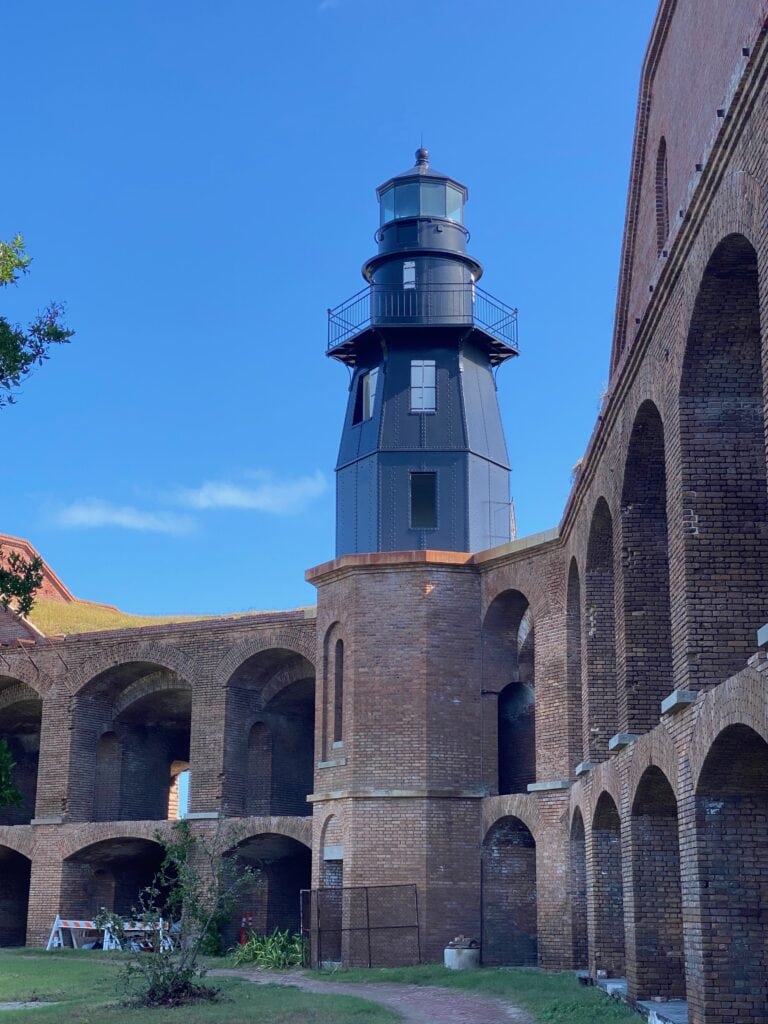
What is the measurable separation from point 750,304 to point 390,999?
994cm

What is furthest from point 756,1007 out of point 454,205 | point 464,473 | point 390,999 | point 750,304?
point 454,205

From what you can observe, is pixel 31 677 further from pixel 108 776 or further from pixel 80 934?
pixel 80 934

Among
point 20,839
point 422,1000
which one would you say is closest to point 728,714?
point 422,1000

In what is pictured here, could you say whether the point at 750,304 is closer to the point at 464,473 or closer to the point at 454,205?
the point at 464,473

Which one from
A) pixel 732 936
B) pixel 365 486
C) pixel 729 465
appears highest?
pixel 365 486

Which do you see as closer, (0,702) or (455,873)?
(455,873)

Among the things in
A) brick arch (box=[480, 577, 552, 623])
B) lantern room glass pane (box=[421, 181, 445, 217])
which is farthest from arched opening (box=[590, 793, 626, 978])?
lantern room glass pane (box=[421, 181, 445, 217])

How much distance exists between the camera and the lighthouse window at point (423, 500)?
25.2 m

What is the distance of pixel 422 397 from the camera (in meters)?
26.0

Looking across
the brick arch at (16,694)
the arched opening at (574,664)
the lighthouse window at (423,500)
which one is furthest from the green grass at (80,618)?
the arched opening at (574,664)

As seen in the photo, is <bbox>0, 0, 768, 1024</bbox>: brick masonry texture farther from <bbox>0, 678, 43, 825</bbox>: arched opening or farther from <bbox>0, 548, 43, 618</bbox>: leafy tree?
<bbox>0, 548, 43, 618</bbox>: leafy tree

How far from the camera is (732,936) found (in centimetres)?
976

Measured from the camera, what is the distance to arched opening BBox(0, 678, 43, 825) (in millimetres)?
28359

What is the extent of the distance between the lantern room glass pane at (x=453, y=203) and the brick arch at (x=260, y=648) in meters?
9.47
